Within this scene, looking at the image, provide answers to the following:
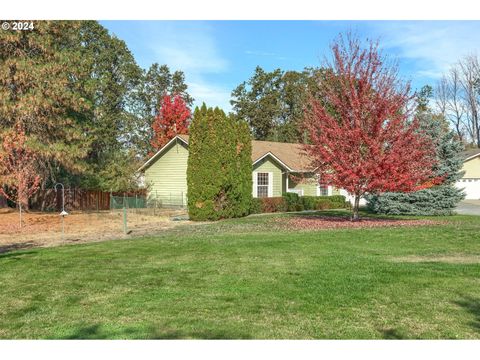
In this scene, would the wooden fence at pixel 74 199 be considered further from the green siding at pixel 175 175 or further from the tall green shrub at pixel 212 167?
the tall green shrub at pixel 212 167

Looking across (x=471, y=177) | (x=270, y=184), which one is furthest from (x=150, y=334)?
(x=471, y=177)

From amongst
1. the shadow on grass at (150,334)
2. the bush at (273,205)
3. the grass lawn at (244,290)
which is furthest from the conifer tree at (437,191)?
the shadow on grass at (150,334)

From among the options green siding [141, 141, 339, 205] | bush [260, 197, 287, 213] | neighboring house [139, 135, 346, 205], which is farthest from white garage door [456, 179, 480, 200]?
bush [260, 197, 287, 213]

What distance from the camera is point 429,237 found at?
1381 cm

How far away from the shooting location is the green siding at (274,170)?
1157 inches

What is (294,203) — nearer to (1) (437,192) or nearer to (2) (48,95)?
(1) (437,192)

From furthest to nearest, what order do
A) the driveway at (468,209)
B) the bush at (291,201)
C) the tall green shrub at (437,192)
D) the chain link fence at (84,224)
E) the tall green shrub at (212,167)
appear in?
the bush at (291,201)
the driveway at (468,209)
the tall green shrub at (437,192)
the tall green shrub at (212,167)
the chain link fence at (84,224)

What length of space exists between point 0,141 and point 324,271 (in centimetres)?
1949

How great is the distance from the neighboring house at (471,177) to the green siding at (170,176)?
92.0 feet

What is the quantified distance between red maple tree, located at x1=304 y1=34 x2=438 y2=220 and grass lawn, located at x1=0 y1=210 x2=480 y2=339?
5.17 m

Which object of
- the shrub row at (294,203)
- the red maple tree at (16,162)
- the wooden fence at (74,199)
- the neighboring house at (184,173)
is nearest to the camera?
the red maple tree at (16,162)

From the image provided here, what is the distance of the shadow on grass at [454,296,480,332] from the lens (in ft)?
17.5

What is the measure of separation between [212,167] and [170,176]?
31.5 ft

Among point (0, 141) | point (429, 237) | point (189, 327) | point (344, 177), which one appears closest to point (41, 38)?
point (0, 141)
